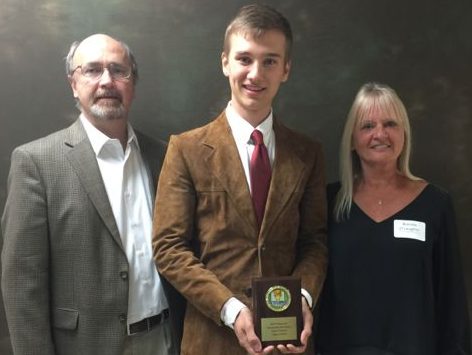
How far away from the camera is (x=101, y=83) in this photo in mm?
1984

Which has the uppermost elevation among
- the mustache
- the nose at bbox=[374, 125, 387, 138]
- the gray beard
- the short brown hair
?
the short brown hair

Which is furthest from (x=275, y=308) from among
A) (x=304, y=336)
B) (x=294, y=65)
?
(x=294, y=65)

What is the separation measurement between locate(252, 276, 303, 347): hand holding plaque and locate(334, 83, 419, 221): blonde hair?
543 mm

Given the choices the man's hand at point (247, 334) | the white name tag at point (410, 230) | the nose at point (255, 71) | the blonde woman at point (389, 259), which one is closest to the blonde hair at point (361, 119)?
the blonde woman at point (389, 259)

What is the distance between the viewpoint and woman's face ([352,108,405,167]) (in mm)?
2012

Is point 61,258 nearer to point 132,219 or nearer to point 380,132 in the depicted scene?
point 132,219

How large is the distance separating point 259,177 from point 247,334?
55 cm

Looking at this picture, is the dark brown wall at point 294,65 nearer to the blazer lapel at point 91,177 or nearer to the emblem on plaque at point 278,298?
the blazer lapel at point 91,177

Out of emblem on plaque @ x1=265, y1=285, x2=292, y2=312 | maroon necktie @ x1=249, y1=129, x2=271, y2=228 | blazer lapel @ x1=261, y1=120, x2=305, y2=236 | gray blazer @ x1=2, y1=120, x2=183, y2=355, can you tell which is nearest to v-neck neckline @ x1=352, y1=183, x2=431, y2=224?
blazer lapel @ x1=261, y1=120, x2=305, y2=236

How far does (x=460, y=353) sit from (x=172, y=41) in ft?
6.03

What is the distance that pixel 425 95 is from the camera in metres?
2.44

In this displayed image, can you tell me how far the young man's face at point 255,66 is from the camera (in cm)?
177

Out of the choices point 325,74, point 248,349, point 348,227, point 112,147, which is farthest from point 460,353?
point 112,147

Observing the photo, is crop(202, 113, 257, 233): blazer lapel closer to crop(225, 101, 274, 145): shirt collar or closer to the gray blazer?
crop(225, 101, 274, 145): shirt collar
